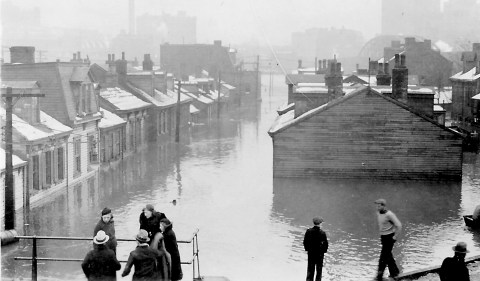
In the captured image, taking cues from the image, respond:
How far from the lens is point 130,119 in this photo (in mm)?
48625

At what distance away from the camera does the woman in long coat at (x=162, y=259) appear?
12352 mm

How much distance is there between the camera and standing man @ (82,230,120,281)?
462 inches

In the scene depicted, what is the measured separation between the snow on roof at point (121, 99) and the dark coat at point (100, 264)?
116 ft

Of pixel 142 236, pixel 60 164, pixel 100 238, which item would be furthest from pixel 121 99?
pixel 142 236

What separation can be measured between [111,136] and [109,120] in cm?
108

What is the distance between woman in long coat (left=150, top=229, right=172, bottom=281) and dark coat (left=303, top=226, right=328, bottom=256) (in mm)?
3539

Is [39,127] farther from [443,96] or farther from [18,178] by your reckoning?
[443,96]

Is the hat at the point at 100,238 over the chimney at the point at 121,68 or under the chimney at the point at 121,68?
under

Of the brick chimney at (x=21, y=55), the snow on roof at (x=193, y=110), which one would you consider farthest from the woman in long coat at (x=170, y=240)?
the snow on roof at (x=193, y=110)

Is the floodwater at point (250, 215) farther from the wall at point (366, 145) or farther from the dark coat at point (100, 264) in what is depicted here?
the dark coat at point (100, 264)

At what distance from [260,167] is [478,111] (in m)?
22.6

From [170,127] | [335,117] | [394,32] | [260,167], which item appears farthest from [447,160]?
[394,32]

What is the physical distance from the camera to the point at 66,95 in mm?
35719

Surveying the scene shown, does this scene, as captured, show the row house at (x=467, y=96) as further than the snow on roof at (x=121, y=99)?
Yes
